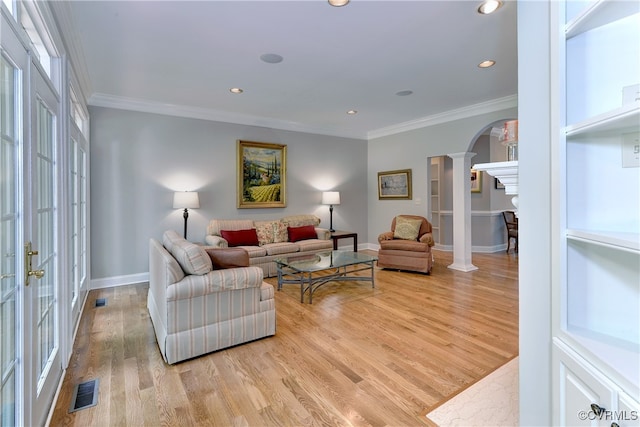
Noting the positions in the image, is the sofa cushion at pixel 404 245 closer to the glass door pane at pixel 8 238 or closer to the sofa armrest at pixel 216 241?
the sofa armrest at pixel 216 241

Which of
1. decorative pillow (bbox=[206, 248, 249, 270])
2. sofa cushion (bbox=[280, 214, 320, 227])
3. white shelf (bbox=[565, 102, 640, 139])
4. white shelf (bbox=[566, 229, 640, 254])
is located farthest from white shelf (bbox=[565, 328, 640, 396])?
sofa cushion (bbox=[280, 214, 320, 227])

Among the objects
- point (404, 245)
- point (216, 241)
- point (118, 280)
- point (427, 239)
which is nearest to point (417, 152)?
point (427, 239)

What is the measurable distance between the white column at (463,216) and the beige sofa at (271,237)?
84.8 inches

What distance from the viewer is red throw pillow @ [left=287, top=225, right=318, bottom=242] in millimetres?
5395

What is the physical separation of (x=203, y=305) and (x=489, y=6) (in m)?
3.16

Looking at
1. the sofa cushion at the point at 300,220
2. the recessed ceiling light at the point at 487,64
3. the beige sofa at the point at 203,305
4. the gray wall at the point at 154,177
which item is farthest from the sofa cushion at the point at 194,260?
the recessed ceiling light at the point at 487,64

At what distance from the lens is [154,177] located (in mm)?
4617

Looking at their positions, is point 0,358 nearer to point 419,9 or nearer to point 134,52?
point 134,52

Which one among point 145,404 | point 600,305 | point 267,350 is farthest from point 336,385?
point 600,305

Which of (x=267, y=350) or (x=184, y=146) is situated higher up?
(x=184, y=146)

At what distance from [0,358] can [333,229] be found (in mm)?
5570

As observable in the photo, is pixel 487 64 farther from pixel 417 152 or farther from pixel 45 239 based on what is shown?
pixel 45 239

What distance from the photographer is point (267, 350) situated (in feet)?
8.28

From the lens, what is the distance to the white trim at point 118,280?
4258 mm
